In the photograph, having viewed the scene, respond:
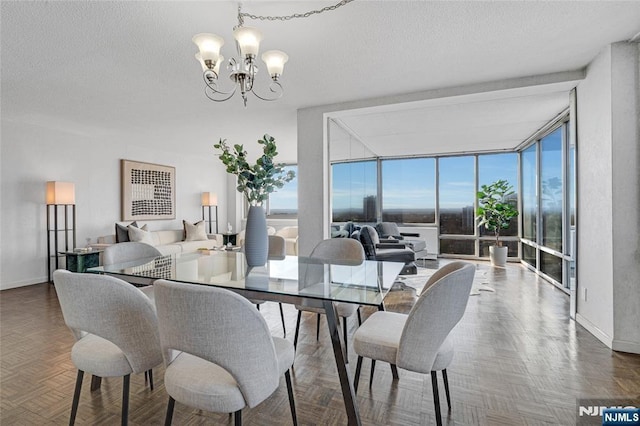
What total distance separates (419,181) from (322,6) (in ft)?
20.4

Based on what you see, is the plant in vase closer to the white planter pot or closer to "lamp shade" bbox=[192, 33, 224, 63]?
"lamp shade" bbox=[192, 33, 224, 63]

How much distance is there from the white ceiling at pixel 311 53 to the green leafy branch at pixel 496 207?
2.36 metres

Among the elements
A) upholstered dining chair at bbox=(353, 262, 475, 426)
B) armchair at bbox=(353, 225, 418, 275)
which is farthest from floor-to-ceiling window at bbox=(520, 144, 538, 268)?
upholstered dining chair at bbox=(353, 262, 475, 426)

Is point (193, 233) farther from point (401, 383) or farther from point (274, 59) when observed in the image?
point (401, 383)

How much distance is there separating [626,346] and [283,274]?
9.12 feet

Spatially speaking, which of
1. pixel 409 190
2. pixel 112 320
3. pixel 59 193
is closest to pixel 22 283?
pixel 59 193

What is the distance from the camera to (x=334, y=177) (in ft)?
14.0

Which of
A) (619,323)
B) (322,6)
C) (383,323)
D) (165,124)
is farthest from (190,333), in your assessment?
(165,124)

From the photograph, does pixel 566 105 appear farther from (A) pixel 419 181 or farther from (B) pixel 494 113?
(A) pixel 419 181

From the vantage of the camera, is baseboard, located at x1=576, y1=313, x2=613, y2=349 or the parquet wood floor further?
baseboard, located at x1=576, y1=313, x2=613, y2=349

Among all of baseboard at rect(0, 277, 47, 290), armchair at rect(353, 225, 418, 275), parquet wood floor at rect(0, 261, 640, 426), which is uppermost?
armchair at rect(353, 225, 418, 275)

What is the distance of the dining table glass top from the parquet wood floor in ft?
2.36

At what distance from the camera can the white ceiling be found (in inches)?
84.4

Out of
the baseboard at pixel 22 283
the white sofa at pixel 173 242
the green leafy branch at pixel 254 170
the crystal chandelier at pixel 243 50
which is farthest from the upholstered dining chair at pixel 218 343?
the baseboard at pixel 22 283
